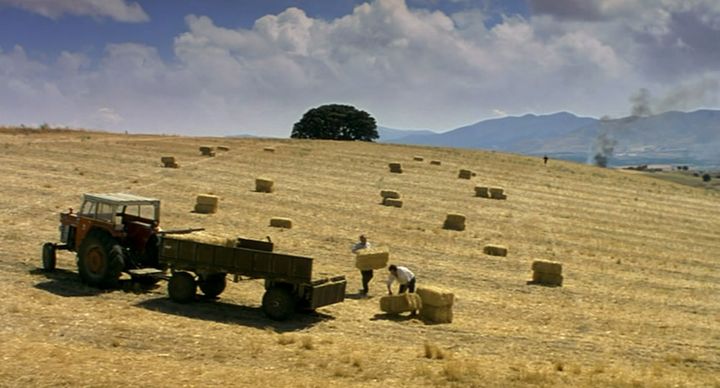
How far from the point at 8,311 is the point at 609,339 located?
15.9m

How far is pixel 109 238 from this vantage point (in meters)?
19.6

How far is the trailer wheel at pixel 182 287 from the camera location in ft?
62.1

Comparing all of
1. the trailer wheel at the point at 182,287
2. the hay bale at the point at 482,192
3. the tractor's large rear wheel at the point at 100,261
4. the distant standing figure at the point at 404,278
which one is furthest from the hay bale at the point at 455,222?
the tractor's large rear wheel at the point at 100,261

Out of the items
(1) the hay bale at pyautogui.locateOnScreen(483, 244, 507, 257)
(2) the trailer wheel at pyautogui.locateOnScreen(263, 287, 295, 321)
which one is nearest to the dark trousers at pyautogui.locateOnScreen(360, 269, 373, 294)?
(2) the trailer wheel at pyautogui.locateOnScreen(263, 287, 295, 321)

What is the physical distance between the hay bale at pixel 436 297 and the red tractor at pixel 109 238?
8.08 m

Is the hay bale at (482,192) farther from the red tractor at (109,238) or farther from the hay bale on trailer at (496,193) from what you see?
the red tractor at (109,238)

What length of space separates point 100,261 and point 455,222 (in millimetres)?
19711

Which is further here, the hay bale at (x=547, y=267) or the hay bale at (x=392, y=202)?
the hay bale at (x=392, y=202)

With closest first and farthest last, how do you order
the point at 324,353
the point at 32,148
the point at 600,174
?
the point at 324,353 < the point at 32,148 < the point at 600,174

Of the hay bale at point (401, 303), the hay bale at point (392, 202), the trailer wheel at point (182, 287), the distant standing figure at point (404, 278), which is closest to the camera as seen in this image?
the trailer wheel at point (182, 287)

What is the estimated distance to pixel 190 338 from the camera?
15.7m

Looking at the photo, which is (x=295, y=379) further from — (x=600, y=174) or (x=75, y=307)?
(x=600, y=174)

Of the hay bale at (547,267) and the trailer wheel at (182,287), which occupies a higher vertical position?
the hay bale at (547,267)

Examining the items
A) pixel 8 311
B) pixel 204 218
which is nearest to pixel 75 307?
pixel 8 311
